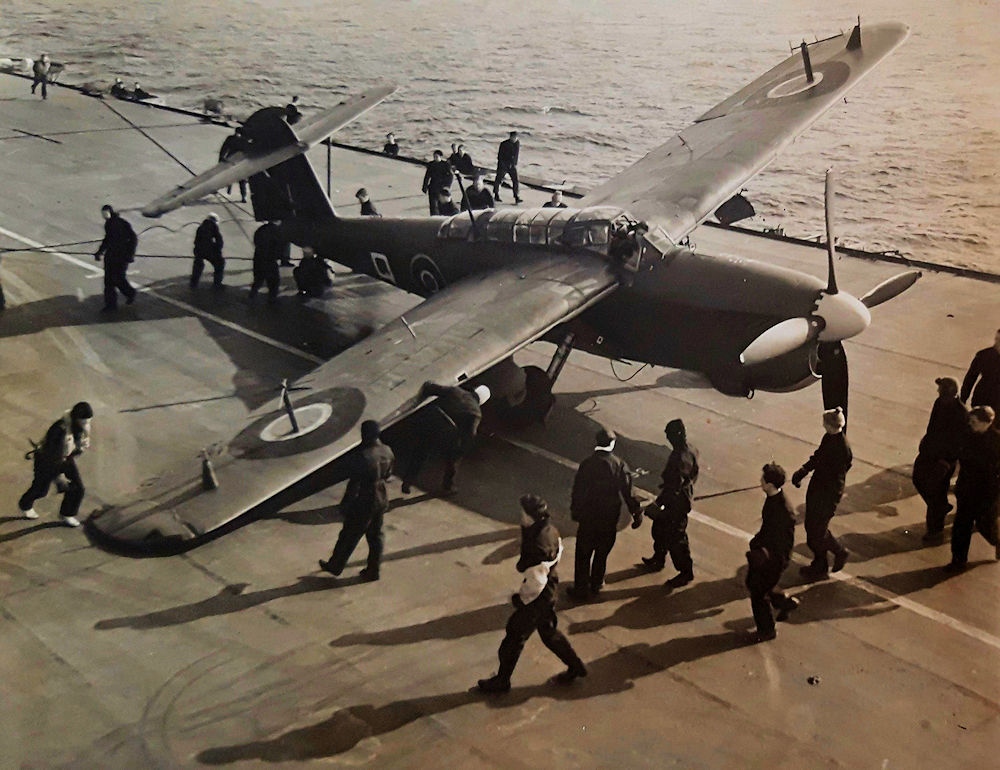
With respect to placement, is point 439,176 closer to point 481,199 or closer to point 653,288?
point 481,199

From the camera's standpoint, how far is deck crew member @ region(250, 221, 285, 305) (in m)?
19.4

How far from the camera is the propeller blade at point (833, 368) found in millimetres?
12633

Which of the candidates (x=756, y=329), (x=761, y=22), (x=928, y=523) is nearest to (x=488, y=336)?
(x=756, y=329)

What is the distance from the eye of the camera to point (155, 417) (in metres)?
14.6

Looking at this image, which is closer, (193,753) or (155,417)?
(193,753)

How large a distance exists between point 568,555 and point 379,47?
5956cm

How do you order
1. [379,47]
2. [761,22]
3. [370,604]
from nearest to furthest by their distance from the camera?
[370,604]
[761,22]
[379,47]

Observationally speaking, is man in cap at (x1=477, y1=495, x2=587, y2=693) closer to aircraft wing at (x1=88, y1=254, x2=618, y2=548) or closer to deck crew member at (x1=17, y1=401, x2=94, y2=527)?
aircraft wing at (x1=88, y1=254, x2=618, y2=548)

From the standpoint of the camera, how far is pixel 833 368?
12.7 metres

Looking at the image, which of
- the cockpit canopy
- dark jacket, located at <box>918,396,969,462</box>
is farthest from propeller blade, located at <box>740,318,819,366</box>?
the cockpit canopy

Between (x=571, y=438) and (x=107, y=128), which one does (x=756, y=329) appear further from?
(x=107, y=128)

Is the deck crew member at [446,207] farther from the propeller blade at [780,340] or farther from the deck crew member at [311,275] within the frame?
the propeller blade at [780,340]

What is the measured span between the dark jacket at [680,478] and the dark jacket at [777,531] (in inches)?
40.0

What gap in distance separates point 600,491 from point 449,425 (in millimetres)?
2874
